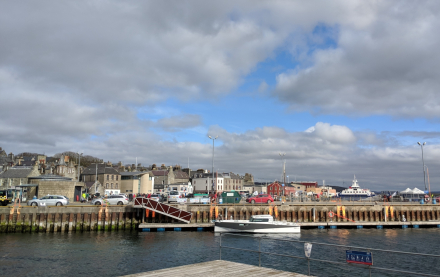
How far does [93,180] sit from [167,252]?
77536mm

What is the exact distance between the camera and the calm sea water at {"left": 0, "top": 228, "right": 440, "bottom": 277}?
25.8m

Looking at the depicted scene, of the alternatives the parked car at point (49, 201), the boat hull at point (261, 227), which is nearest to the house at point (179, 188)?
the parked car at point (49, 201)

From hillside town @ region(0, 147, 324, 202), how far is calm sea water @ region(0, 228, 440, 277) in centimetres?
2001

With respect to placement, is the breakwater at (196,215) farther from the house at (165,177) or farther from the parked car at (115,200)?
the house at (165,177)

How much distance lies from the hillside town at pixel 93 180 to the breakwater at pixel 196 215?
45.2 ft

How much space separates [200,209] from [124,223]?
11916 millimetres

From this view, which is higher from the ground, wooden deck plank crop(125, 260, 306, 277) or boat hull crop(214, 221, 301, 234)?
wooden deck plank crop(125, 260, 306, 277)

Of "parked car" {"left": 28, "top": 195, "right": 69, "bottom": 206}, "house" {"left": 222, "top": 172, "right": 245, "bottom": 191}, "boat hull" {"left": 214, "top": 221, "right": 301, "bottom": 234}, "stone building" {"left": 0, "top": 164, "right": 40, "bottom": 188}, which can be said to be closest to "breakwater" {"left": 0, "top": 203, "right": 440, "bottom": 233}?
"parked car" {"left": 28, "top": 195, "right": 69, "bottom": 206}

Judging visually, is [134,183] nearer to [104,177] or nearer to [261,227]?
[104,177]

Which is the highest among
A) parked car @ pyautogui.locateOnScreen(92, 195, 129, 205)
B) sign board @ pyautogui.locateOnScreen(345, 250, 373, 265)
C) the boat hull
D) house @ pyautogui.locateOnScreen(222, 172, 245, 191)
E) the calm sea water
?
house @ pyautogui.locateOnScreen(222, 172, 245, 191)

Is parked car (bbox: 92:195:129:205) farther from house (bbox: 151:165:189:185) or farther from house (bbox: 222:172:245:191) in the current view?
house (bbox: 222:172:245:191)

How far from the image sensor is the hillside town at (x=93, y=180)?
203ft

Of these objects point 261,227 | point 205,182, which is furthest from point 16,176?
point 261,227

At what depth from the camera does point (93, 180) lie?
102 m
